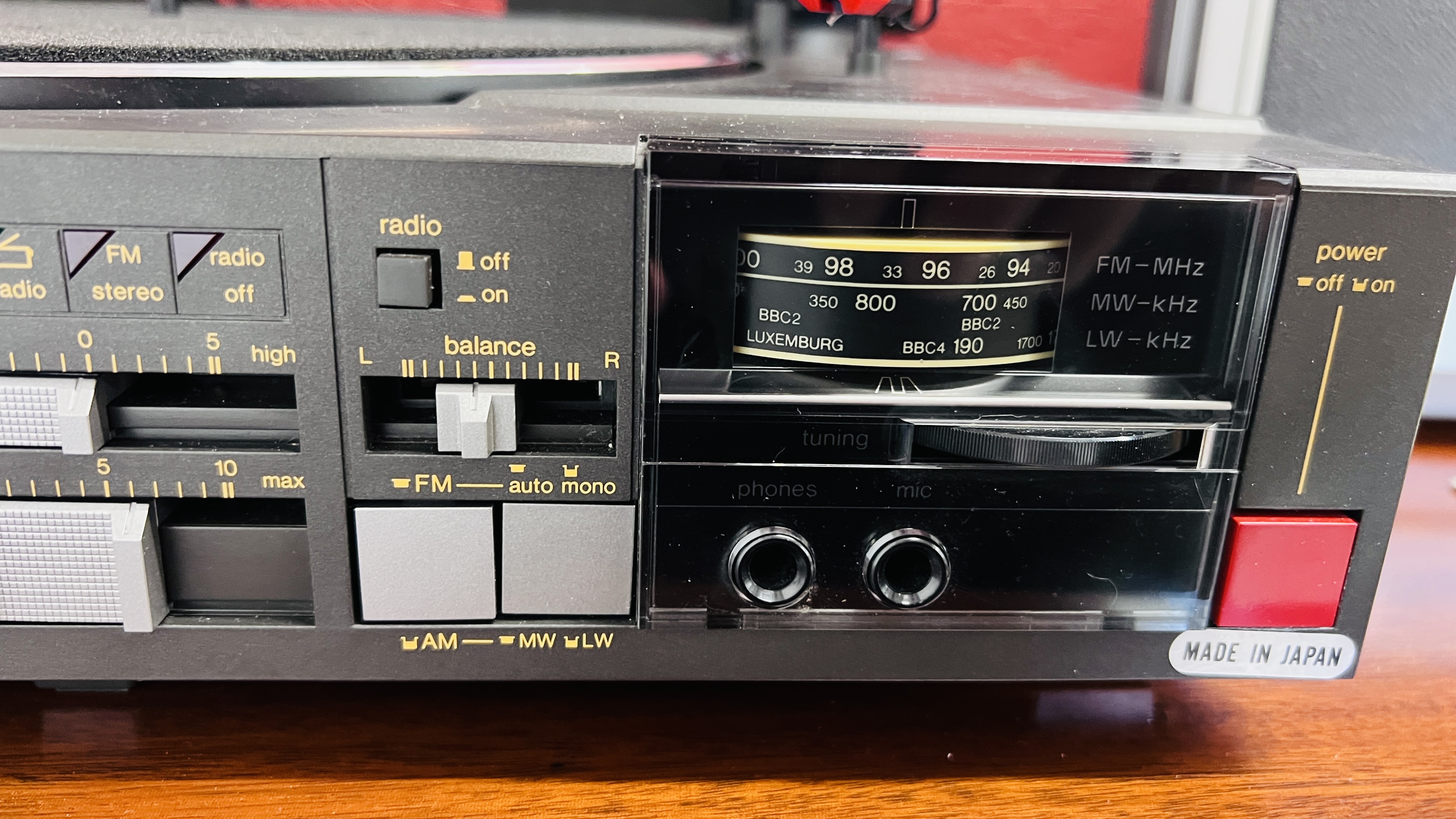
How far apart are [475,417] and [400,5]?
2.05ft

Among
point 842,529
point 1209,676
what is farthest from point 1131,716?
point 842,529

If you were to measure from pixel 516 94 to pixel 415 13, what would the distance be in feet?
0.98

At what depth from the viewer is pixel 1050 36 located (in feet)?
3.27

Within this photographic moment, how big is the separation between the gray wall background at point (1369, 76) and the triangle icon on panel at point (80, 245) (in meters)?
0.80

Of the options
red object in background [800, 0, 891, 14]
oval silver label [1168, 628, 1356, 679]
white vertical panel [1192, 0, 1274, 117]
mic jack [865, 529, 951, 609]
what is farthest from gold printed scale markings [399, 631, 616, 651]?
white vertical panel [1192, 0, 1274, 117]

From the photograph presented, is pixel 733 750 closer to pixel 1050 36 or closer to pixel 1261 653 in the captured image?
pixel 1261 653

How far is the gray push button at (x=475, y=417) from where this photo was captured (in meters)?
0.39

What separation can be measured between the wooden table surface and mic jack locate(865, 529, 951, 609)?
7 cm

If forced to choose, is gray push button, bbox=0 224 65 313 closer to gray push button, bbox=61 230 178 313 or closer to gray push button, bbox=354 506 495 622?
gray push button, bbox=61 230 178 313

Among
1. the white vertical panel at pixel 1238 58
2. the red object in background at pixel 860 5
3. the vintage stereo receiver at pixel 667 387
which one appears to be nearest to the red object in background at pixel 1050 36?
the white vertical panel at pixel 1238 58

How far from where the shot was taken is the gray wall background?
806mm

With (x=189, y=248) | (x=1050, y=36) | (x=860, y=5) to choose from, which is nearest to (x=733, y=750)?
(x=189, y=248)

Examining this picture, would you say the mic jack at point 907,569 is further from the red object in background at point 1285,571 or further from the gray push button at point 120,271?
the gray push button at point 120,271

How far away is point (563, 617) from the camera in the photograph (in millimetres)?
432
